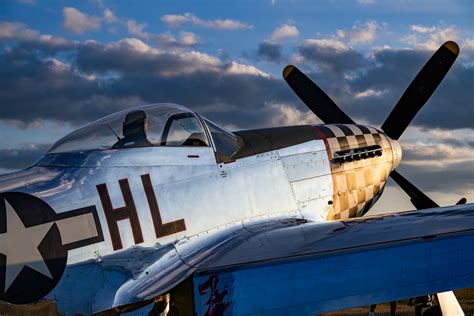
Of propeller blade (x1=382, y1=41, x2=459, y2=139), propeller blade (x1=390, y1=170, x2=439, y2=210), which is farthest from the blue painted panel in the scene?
propeller blade (x1=382, y1=41, x2=459, y2=139)

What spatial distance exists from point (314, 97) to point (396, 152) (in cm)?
301

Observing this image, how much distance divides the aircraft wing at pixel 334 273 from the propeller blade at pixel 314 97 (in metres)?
6.67

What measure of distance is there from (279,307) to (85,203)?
7.96ft

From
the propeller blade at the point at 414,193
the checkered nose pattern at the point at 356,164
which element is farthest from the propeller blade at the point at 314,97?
the checkered nose pattern at the point at 356,164

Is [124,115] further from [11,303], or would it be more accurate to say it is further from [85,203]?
[11,303]

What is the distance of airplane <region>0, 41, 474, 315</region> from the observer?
20.8 ft

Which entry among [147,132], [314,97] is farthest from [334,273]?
[314,97]

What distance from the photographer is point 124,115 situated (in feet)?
28.4

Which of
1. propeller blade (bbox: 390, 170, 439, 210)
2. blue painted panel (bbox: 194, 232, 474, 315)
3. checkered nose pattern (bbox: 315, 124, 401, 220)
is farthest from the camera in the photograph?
propeller blade (bbox: 390, 170, 439, 210)

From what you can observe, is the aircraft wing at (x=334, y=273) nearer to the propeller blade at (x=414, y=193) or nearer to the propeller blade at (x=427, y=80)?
the propeller blade at (x=414, y=193)

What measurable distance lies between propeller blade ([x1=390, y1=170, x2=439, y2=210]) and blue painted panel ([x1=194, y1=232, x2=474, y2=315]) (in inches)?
247

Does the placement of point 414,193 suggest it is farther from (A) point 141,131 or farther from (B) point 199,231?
(A) point 141,131

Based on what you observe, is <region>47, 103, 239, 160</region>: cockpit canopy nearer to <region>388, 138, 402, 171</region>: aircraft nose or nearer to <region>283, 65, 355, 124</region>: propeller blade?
<region>388, 138, 402, 171</region>: aircraft nose

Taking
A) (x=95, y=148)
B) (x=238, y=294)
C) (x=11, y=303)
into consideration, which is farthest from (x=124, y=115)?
(x=238, y=294)
